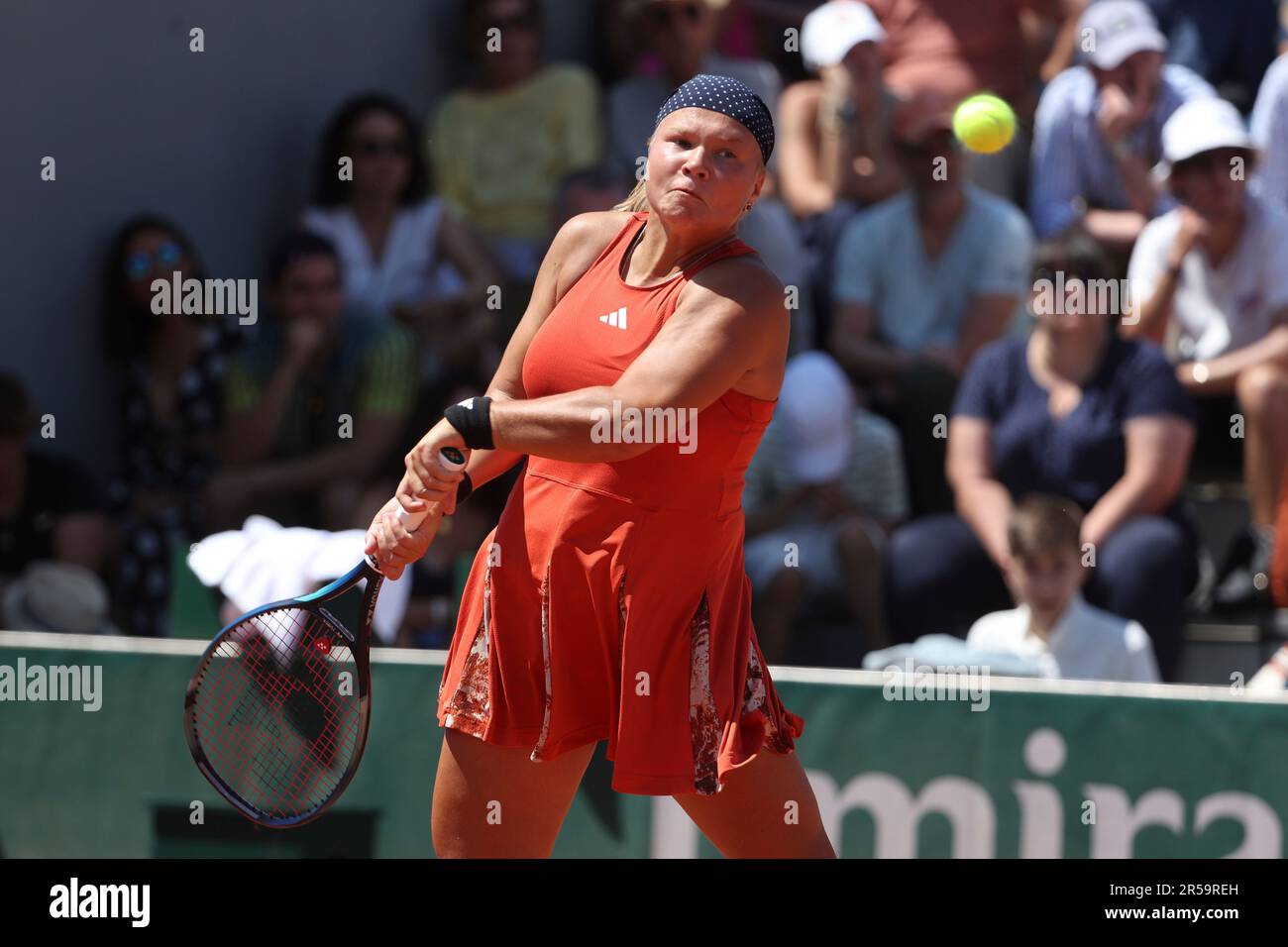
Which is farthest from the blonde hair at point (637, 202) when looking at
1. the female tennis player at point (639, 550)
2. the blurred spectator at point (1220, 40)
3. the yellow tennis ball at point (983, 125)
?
the blurred spectator at point (1220, 40)

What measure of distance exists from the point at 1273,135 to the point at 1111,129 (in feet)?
1.78

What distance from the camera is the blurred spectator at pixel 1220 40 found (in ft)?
22.3

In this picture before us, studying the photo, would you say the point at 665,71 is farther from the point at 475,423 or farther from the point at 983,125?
the point at 475,423

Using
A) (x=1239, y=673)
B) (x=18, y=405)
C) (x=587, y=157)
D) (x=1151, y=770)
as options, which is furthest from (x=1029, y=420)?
(x=18, y=405)

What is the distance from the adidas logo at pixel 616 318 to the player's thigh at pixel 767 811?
0.74 m

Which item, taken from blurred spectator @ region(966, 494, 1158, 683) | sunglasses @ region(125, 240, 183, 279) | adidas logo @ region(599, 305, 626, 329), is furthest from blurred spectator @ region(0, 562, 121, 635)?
adidas logo @ region(599, 305, 626, 329)

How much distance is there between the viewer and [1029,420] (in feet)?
18.7

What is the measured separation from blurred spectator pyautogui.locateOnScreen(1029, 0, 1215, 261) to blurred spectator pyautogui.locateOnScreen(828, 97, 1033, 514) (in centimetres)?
31

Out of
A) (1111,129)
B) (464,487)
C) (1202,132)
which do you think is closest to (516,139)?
(1111,129)

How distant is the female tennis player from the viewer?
2902 mm

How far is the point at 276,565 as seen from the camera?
17.2ft

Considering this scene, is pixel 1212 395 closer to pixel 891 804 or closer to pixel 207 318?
pixel 891 804

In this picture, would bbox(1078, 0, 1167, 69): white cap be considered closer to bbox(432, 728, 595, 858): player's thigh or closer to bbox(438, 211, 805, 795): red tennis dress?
bbox(438, 211, 805, 795): red tennis dress

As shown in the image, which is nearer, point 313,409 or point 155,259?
point 313,409
